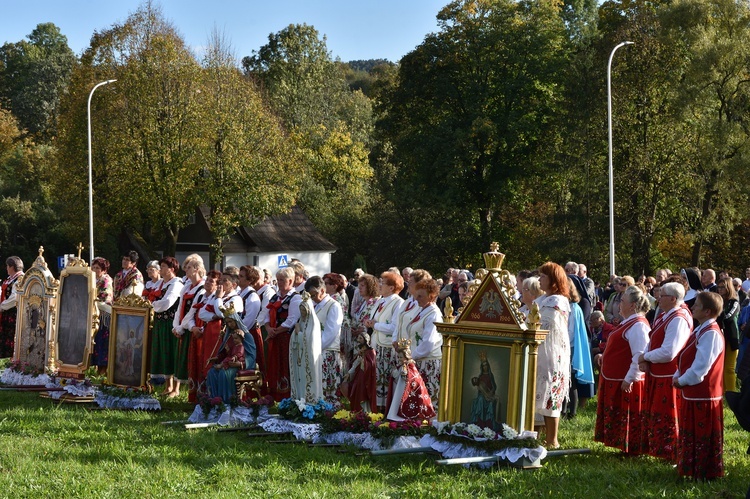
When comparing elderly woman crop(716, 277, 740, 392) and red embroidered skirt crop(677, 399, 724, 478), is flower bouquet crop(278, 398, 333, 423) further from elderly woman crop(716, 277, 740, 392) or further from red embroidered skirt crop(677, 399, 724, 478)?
elderly woman crop(716, 277, 740, 392)

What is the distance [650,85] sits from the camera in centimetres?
3294

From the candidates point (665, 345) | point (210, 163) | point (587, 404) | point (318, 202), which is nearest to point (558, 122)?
point (210, 163)

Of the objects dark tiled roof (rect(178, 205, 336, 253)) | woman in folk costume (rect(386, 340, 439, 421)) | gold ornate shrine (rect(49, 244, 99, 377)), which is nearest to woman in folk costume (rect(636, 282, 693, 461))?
woman in folk costume (rect(386, 340, 439, 421))

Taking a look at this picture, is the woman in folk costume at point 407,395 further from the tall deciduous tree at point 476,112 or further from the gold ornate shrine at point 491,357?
the tall deciduous tree at point 476,112

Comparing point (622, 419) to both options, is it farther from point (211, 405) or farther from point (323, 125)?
point (323, 125)

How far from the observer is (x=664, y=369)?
915 centimetres

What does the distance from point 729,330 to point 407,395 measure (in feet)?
18.8

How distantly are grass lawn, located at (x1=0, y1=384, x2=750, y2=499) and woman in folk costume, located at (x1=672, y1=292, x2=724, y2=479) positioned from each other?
0.65 ft

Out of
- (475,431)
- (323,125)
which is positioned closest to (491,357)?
(475,431)

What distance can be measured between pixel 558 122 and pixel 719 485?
29245 mm

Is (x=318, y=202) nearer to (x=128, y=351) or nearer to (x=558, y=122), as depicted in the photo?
(x=558, y=122)

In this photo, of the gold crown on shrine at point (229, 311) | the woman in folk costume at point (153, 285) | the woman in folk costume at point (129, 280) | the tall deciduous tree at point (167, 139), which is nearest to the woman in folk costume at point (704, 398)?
the gold crown on shrine at point (229, 311)

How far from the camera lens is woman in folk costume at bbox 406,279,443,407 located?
35.2ft

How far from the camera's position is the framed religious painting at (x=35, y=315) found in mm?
14680
